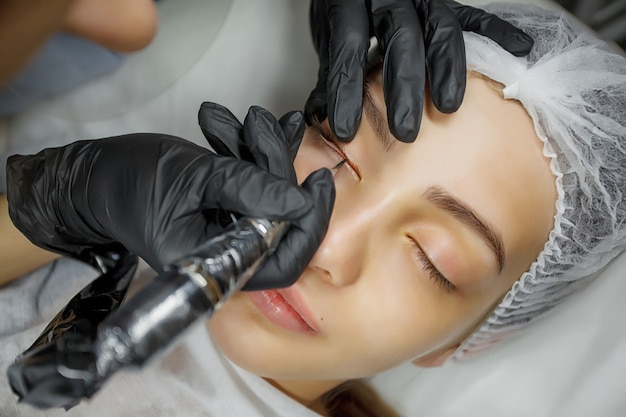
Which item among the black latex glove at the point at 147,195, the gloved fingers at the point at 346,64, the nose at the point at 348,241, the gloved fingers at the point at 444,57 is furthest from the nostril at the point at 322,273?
the gloved fingers at the point at 444,57

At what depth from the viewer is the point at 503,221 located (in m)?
1.01

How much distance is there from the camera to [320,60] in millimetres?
1397

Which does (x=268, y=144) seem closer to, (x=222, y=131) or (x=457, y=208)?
(x=222, y=131)

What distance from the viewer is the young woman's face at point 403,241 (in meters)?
0.99

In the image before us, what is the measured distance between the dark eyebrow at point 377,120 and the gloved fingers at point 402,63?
0.12 ft

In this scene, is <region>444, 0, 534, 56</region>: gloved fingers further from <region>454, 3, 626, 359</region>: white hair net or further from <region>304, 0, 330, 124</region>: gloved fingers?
<region>304, 0, 330, 124</region>: gloved fingers

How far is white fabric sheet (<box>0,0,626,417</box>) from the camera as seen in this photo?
1.31 meters

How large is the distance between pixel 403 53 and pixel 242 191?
429mm

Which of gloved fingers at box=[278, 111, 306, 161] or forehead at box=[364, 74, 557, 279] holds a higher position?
forehead at box=[364, 74, 557, 279]

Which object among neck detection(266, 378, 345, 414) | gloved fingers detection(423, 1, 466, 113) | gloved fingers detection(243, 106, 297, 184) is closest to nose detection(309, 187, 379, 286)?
gloved fingers detection(243, 106, 297, 184)

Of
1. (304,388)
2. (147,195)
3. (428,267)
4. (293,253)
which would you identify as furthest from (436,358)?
(147,195)

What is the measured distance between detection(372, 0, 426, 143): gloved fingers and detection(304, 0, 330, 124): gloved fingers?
0.51ft

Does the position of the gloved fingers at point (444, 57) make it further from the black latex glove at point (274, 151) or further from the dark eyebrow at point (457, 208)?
the black latex glove at point (274, 151)

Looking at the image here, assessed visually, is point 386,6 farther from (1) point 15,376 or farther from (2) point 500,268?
(1) point 15,376
